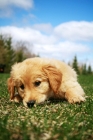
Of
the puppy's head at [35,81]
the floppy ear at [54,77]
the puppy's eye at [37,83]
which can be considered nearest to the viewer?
the puppy's head at [35,81]

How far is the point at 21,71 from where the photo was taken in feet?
19.8

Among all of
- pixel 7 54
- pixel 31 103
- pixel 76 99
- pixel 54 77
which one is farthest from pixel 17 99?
pixel 7 54

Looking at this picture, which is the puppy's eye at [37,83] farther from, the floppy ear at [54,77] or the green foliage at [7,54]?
the green foliage at [7,54]

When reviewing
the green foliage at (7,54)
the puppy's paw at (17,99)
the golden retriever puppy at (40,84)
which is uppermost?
the green foliage at (7,54)

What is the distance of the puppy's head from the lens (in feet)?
18.9

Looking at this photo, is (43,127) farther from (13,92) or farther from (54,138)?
(13,92)

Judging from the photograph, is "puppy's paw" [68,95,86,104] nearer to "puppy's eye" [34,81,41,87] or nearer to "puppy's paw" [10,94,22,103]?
"puppy's eye" [34,81,41,87]

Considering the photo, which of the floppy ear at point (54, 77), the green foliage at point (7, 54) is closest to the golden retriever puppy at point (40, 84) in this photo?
the floppy ear at point (54, 77)

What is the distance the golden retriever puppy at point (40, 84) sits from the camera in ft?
19.1

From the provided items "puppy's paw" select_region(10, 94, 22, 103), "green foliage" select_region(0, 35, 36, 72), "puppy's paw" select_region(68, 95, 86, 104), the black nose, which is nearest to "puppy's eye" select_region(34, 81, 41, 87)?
the black nose

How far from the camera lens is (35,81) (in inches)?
232

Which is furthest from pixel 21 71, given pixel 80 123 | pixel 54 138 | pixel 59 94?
pixel 54 138

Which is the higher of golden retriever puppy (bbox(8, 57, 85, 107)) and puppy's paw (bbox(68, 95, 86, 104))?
golden retriever puppy (bbox(8, 57, 85, 107))

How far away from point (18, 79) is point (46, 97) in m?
0.82
